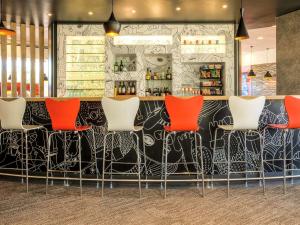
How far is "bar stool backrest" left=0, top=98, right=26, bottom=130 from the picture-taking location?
3840mm

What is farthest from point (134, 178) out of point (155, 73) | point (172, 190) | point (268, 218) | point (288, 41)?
point (288, 41)

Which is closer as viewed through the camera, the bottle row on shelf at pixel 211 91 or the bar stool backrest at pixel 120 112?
the bar stool backrest at pixel 120 112

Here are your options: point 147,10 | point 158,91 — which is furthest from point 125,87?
point 147,10

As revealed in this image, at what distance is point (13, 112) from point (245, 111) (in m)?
2.84

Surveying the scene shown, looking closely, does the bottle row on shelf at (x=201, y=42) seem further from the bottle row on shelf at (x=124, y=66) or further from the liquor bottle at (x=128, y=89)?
the liquor bottle at (x=128, y=89)

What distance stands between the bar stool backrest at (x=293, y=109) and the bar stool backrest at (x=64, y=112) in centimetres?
256

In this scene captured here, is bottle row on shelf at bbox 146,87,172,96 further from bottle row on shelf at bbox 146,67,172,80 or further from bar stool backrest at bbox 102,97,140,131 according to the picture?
bar stool backrest at bbox 102,97,140,131

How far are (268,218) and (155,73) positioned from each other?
5125mm

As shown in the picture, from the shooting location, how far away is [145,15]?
269 inches

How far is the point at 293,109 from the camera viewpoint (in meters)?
3.77

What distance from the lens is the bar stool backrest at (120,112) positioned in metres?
3.54

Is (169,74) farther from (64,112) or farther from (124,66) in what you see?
(64,112)

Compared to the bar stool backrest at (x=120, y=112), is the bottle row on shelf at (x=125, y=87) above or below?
above

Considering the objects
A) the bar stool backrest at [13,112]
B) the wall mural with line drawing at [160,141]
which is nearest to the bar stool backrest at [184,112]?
the wall mural with line drawing at [160,141]
